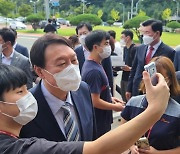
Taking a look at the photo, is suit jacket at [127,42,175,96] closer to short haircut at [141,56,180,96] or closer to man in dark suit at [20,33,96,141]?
short haircut at [141,56,180,96]

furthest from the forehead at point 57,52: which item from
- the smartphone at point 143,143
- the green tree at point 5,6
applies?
the green tree at point 5,6

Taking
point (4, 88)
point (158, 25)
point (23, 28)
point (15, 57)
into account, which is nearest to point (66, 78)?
point (4, 88)

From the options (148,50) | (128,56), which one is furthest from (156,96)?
(128,56)

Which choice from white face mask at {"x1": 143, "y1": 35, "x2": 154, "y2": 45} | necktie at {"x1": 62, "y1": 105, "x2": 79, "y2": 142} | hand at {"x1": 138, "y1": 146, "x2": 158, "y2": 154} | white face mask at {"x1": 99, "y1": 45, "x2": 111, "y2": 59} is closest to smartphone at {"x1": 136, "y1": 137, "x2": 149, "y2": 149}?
hand at {"x1": 138, "y1": 146, "x2": 158, "y2": 154}

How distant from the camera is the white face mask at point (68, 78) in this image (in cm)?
205

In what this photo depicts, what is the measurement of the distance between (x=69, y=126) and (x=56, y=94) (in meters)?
0.23

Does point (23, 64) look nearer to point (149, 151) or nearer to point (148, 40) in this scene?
point (148, 40)

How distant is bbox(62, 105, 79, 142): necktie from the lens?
200 centimetres

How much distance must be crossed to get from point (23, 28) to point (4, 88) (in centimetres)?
3647

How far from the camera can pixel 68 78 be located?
210cm

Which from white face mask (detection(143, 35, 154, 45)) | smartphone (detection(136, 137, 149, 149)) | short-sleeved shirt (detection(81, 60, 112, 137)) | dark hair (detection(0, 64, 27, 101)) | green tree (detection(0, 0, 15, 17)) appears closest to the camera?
dark hair (detection(0, 64, 27, 101))

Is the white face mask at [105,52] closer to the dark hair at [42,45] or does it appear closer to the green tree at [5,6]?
the dark hair at [42,45]

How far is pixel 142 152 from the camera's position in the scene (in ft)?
7.82

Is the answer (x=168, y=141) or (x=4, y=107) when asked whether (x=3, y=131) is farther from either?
(x=168, y=141)
